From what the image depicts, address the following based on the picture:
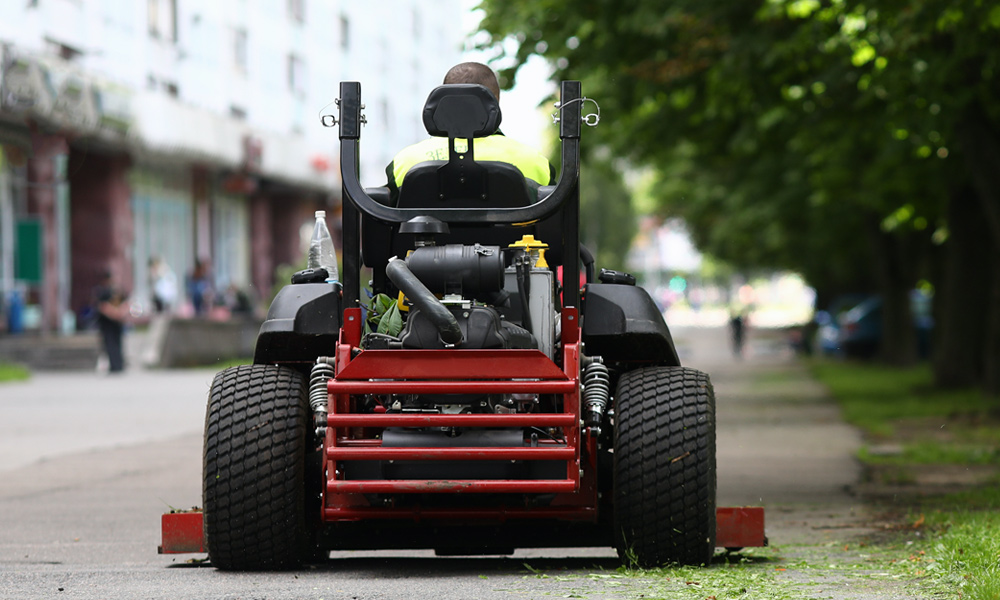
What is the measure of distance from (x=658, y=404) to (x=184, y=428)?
445 inches

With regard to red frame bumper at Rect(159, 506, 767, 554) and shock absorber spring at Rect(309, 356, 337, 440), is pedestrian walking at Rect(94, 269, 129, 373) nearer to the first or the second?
red frame bumper at Rect(159, 506, 767, 554)

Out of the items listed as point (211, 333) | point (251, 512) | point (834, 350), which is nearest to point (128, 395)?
point (211, 333)

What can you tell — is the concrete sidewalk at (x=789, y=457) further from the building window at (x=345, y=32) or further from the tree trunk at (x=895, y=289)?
the building window at (x=345, y=32)

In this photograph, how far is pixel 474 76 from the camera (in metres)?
6.47

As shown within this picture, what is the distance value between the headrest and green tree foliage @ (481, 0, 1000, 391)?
20.6 feet

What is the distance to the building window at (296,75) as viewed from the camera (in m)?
48.5

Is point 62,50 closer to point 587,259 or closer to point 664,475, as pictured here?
point 587,259

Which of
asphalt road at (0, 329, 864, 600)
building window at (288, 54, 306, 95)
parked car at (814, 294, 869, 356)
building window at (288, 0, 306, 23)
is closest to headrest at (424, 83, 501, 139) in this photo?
asphalt road at (0, 329, 864, 600)

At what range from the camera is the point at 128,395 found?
22.7 metres

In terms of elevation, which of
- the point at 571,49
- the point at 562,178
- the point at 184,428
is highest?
the point at 571,49

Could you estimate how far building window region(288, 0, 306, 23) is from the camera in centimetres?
4884

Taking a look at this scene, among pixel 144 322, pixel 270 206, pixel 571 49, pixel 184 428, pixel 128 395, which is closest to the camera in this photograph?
pixel 571 49

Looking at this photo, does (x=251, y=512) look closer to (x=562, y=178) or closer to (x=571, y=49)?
(x=562, y=178)

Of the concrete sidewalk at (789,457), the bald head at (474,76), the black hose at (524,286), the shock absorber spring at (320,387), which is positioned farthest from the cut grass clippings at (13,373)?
the black hose at (524,286)
